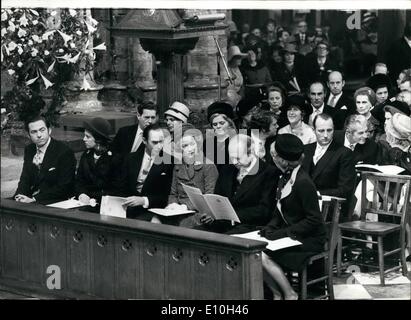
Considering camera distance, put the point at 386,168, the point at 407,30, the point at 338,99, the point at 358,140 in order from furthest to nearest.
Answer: the point at 338,99 → the point at 407,30 → the point at 358,140 → the point at 386,168

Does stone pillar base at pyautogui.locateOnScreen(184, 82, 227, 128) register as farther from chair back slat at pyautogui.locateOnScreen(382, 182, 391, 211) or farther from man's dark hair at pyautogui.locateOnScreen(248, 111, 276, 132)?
chair back slat at pyautogui.locateOnScreen(382, 182, 391, 211)

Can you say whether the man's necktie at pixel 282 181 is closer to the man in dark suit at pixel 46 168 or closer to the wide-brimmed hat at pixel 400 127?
the wide-brimmed hat at pixel 400 127

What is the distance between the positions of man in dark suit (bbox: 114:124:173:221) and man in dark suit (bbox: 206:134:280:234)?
2.07ft

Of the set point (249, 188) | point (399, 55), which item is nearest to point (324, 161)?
point (249, 188)

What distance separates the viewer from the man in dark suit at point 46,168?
29.7ft

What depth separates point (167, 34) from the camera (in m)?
8.66

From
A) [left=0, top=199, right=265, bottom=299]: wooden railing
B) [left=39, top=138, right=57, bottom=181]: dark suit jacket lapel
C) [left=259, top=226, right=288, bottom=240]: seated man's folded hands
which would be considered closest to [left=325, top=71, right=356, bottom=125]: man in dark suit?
[left=39, top=138, right=57, bottom=181]: dark suit jacket lapel

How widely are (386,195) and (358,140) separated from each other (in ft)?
2.49

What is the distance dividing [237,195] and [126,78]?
16.5 feet

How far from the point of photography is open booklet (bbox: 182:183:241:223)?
25.7 ft

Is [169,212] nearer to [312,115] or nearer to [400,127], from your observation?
[400,127]

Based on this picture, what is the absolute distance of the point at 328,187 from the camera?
8930 mm

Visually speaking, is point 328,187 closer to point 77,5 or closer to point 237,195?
point 237,195

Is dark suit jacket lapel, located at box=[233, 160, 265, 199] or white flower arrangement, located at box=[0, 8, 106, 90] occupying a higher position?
white flower arrangement, located at box=[0, 8, 106, 90]
